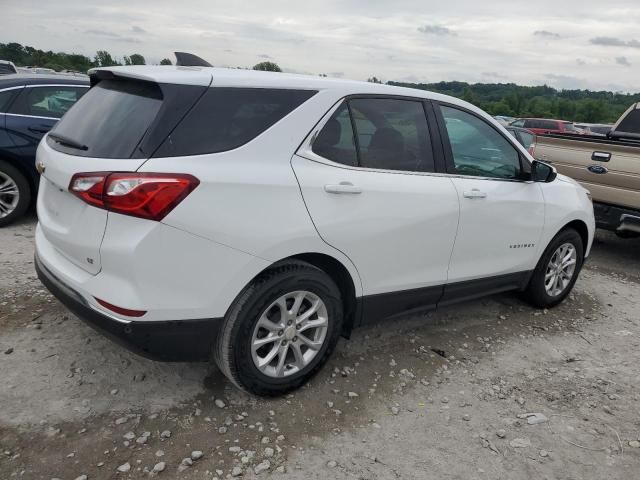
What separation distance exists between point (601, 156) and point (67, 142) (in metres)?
5.59

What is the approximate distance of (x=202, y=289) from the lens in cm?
259

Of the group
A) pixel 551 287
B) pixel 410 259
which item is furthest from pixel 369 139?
pixel 551 287

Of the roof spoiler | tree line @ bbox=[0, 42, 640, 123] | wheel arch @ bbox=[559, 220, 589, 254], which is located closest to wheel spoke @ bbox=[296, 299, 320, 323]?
the roof spoiler

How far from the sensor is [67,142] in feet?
9.45

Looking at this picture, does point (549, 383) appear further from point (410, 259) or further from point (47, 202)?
point (47, 202)

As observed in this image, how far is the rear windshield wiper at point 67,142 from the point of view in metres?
2.75

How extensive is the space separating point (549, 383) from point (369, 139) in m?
1.98

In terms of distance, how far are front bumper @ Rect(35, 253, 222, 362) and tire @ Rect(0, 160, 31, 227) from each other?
11.8ft

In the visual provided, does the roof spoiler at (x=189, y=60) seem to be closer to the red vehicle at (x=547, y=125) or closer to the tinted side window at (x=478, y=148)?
the tinted side window at (x=478, y=148)

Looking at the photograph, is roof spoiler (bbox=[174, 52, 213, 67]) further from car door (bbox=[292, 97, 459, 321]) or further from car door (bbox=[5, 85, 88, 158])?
car door (bbox=[5, 85, 88, 158])

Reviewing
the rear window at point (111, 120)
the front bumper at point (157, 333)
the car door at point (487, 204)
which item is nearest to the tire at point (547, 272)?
the car door at point (487, 204)

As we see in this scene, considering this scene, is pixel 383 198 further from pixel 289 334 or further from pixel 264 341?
pixel 264 341

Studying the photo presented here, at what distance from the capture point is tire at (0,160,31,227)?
18.8ft

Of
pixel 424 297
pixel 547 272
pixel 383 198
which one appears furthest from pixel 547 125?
pixel 383 198
